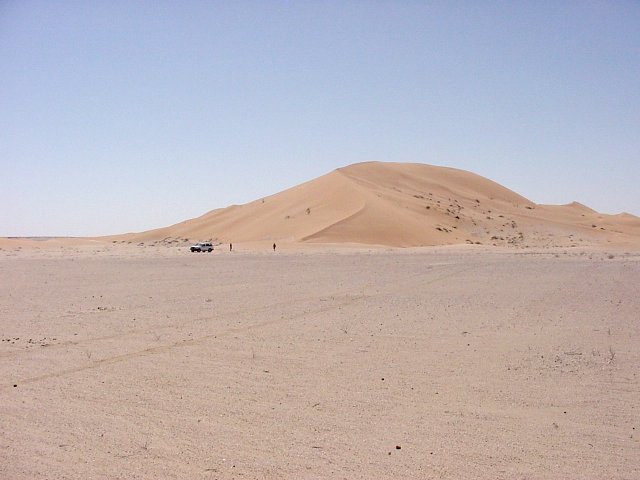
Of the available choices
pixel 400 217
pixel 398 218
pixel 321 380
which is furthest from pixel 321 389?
pixel 400 217

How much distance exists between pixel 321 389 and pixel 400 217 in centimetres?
7344

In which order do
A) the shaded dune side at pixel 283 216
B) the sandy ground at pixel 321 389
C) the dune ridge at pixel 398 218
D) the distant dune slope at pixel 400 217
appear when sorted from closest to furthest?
the sandy ground at pixel 321 389 → the dune ridge at pixel 398 218 → the distant dune slope at pixel 400 217 → the shaded dune side at pixel 283 216

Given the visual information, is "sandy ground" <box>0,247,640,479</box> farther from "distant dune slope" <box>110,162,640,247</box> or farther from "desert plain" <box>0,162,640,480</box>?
"distant dune slope" <box>110,162,640,247</box>

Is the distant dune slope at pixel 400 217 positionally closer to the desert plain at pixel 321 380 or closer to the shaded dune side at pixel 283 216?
the shaded dune side at pixel 283 216

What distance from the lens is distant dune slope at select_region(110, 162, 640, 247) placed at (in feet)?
254

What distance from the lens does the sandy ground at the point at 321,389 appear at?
6801 mm

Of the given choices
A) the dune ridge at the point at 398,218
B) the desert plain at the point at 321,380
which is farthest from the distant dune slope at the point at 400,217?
the desert plain at the point at 321,380

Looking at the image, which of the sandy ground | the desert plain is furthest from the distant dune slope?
the sandy ground

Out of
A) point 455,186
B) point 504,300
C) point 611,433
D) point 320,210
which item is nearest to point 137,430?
point 611,433

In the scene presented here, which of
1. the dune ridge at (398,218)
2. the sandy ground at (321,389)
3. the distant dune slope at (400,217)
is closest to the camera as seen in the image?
the sandy ground at (321,389)

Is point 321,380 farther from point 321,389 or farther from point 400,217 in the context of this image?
point 400,217

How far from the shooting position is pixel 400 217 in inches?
3241

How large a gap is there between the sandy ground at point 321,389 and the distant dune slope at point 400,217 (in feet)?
179

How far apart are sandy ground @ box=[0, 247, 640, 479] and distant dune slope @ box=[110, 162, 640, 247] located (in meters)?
54.5
